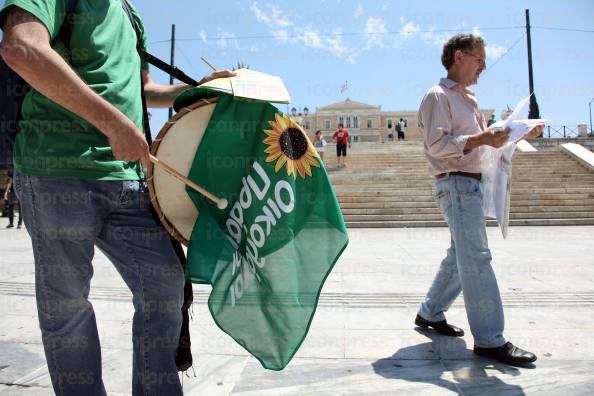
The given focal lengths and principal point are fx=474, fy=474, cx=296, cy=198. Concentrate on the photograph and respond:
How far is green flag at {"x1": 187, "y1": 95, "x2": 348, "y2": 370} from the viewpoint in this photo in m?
1.60

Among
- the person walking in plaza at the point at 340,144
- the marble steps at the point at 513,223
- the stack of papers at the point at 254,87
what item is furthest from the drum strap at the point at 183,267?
the person walking in plaza at the point at 340,144

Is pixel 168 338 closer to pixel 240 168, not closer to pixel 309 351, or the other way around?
pixel 240 168

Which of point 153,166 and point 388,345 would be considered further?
point 388,345

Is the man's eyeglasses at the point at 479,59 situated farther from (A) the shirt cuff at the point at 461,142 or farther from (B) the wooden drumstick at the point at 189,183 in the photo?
(B) the wooden drumstick at the point at 189,183

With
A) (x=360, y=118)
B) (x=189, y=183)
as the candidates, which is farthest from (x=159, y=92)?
(x=360, y=118)

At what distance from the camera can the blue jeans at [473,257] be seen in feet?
8.48

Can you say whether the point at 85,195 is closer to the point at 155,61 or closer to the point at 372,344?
the point at 155,61

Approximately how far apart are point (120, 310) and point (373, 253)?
3.94m

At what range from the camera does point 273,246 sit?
160cm

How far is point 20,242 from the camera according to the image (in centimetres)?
887

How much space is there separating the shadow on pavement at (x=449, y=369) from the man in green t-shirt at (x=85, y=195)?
4.04ft

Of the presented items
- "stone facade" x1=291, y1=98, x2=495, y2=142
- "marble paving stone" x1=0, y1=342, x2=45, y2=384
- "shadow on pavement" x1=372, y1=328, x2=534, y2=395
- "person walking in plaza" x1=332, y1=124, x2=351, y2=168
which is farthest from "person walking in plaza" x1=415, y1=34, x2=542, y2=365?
"stone facade" x1=291, y1=98, x2=495, y2=142

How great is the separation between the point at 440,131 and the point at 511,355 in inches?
49.7

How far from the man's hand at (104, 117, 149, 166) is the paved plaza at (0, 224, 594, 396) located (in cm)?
111
